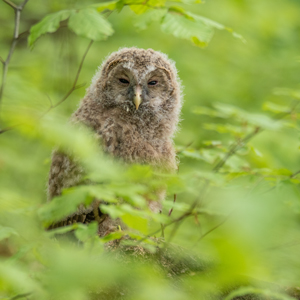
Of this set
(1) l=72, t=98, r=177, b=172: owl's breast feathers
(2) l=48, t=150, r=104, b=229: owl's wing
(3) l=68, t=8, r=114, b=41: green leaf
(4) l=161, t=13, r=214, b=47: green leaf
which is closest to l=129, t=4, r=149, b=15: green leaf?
(4) l=161, t=13, r=214, b=47: green leaf

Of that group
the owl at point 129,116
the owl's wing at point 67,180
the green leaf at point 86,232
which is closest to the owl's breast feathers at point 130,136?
the owl at point 129,116

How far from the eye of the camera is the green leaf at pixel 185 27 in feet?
7.47

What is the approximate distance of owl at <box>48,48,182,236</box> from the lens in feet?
10.6

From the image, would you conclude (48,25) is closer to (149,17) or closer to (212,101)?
(149,17)

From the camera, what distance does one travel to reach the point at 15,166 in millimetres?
4254

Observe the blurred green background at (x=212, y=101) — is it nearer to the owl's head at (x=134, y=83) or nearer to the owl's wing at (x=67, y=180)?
the owl's wing at (x=67, y=180)

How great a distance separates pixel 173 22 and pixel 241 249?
5.39ft

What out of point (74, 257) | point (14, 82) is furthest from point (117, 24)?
point (74, 257)

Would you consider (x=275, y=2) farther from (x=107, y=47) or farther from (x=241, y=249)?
(x=241, y=249)

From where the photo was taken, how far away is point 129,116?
352 centimetres

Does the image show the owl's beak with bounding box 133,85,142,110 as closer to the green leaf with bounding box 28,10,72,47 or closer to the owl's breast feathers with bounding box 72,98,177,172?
the owl's breast feathers with bounding box 72,98,177,172

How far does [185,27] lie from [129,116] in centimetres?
134

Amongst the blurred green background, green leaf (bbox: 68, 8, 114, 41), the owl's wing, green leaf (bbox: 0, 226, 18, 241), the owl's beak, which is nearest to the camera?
the blurred green background

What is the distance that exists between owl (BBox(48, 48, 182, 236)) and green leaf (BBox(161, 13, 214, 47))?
1.14 m
